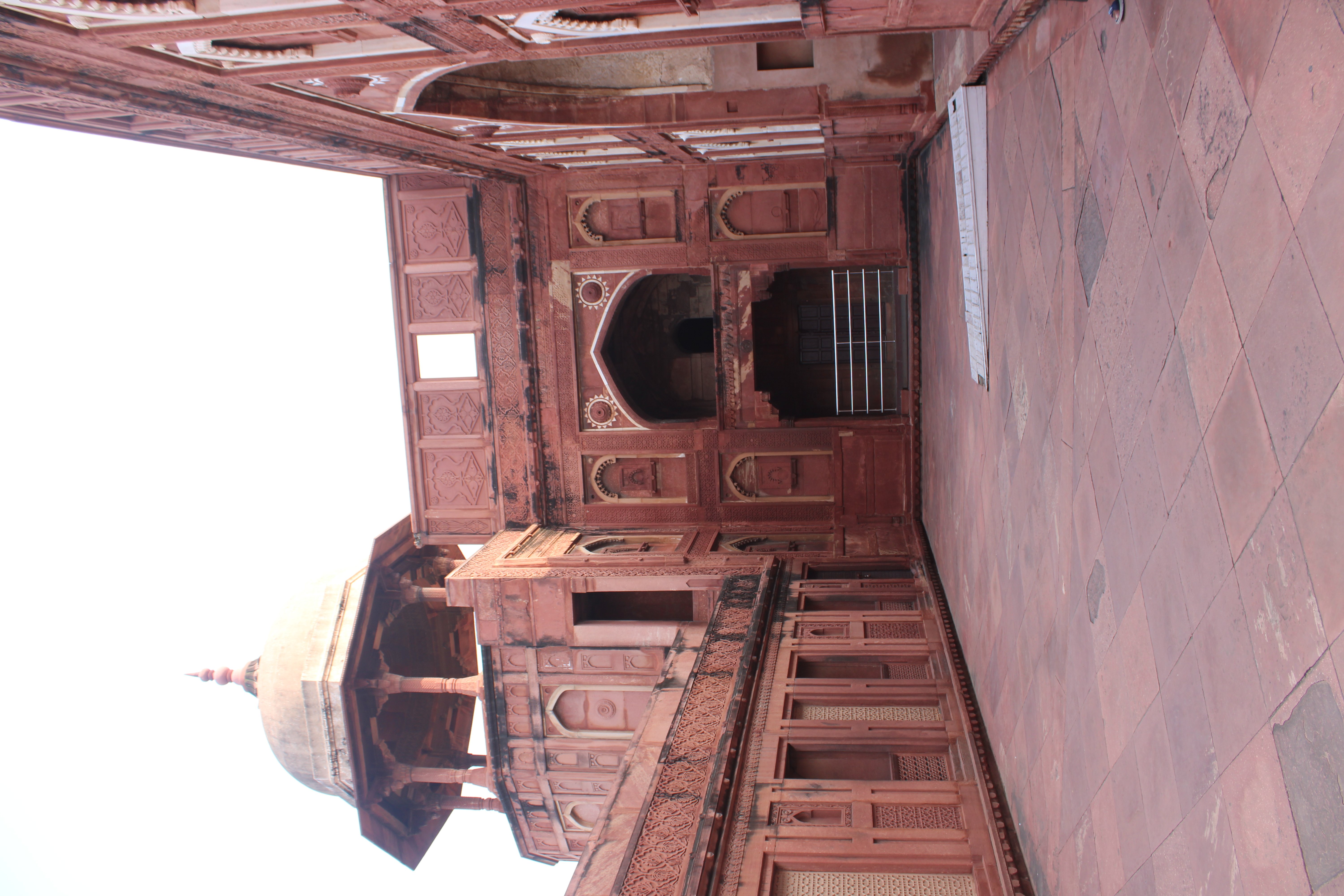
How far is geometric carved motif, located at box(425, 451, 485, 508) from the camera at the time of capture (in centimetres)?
1059

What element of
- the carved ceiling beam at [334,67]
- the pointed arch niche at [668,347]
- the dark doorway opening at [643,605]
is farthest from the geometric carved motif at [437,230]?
the carved ceiling beam at [334,67]

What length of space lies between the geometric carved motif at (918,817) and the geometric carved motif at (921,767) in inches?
18.6

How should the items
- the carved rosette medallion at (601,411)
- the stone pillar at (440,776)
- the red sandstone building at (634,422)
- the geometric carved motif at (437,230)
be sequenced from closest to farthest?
the red sandstone building at (634,422) → the geometric carved motif at (437,230) → the carved rosette medallion at (601,411) → the stone pillar at (440,776)

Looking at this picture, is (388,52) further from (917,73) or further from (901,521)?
(901,521)

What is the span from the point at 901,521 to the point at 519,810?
618 centimetres

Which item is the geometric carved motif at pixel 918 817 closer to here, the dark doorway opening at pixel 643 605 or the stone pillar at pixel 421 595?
the dark doorway opening at pixel 643 605

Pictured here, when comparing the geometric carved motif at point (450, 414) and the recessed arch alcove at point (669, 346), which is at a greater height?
the recessed arch alcove at point (669, 346)

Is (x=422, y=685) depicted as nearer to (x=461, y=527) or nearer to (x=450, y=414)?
(x=461, y=527)

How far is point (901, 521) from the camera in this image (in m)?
9.92

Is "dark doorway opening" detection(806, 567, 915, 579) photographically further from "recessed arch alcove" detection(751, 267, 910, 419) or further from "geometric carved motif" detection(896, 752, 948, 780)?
"geometric carved motif" detection(896, 752, 948, 780)

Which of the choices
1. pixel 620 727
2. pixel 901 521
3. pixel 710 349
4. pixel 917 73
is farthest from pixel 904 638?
pixel 710 349

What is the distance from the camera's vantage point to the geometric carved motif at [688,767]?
15.0 ft

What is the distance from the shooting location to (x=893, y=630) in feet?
24.1

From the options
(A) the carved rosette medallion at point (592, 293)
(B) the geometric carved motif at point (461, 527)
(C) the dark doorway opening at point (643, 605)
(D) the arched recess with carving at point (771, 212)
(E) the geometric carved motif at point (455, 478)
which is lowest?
(C) the dark doorway opening at point (643, 605)
